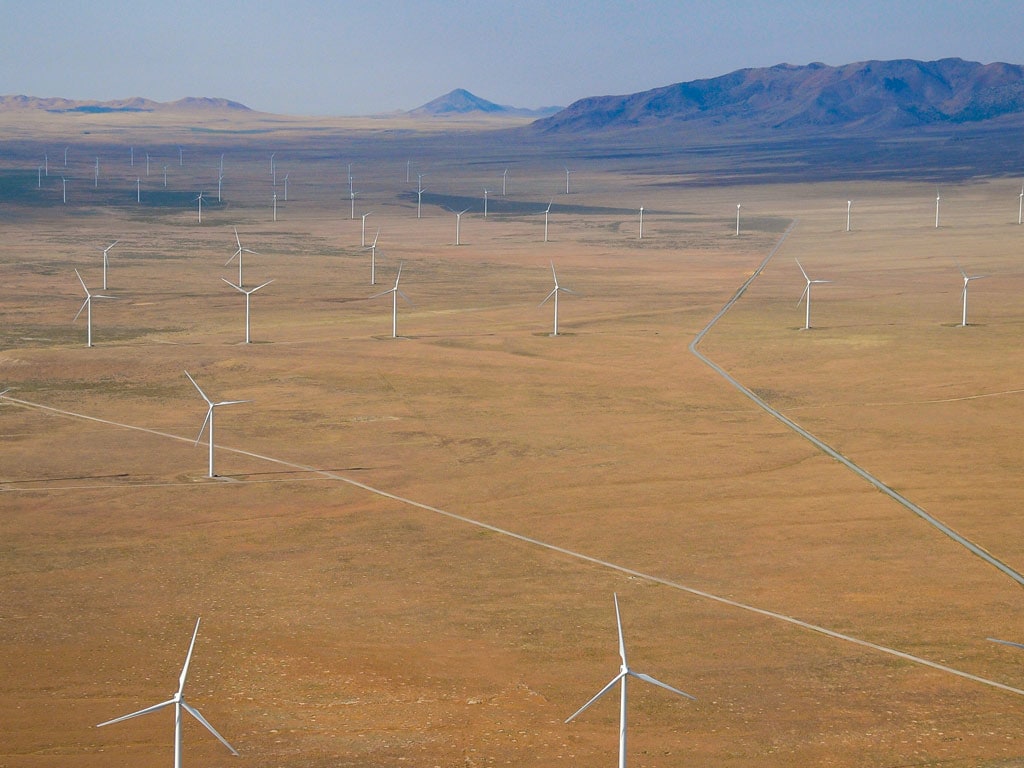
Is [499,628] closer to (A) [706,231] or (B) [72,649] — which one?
(B) [72,649]

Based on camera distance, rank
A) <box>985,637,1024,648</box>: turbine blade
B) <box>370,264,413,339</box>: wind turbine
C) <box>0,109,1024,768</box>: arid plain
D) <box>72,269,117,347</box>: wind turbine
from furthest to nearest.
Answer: <box>370,264,413,339</box>: wind turbine, <box>72,269,117,347</box>: wind turbine, <box>985,637,1024,648</box>: turbine blade, <box>0,109,1024,768</box>: arid plain

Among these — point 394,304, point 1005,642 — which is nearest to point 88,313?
point 394,304

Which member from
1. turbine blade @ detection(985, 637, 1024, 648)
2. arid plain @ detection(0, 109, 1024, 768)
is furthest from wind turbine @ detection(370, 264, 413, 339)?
turbine blade @ detection(985, 637, 1024, 648)

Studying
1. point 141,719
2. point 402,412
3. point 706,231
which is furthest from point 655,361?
point 706,231

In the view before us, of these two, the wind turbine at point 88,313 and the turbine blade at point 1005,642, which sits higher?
the wind turbine at point 88,313

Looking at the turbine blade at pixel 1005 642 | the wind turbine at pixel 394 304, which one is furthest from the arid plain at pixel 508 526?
the wind turbine at pixel 394 304

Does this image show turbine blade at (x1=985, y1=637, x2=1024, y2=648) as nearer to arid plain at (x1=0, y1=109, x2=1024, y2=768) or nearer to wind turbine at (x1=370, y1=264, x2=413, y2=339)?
arid plain at (x1=0, y1=109, x2=1024, y2=768)

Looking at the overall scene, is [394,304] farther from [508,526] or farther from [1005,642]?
[1005,642]

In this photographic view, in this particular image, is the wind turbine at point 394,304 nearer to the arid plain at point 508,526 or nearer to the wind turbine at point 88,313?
the arid plain at point 508,526
